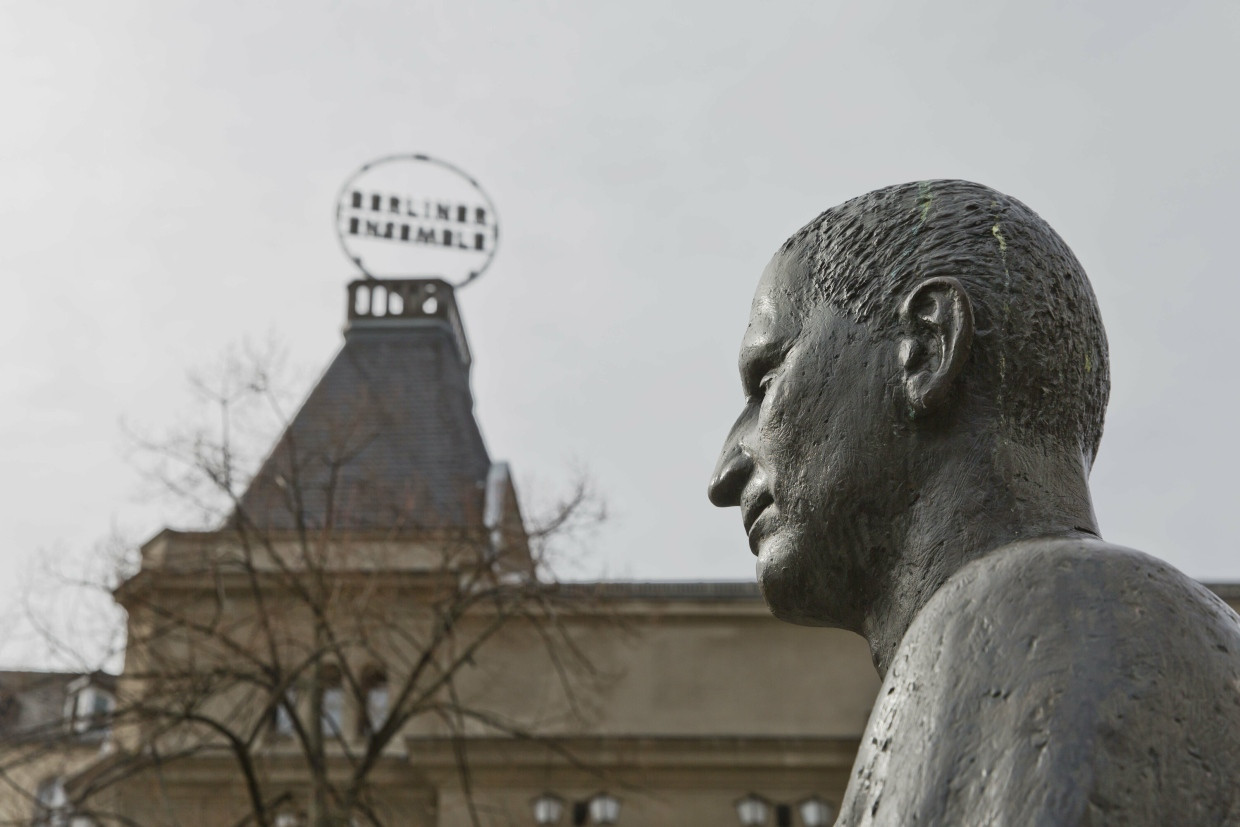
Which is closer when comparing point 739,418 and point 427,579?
point 739,418

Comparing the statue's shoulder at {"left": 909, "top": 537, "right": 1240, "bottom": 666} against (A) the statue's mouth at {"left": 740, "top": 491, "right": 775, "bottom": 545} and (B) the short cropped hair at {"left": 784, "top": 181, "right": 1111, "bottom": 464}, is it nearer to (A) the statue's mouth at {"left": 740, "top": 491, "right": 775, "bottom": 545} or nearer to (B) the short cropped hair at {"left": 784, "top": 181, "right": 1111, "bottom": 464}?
(B) the short cropped hair at {"left": 784, "top": 181, "right": 1111, "bottom": 464}

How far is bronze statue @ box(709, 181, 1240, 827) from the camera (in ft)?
6.87

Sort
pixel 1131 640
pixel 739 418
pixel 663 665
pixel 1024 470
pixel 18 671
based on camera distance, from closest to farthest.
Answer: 1. pixel 1131 640
2. pixel 1024 470
3. pixel 739 418
4. pixel 18 671
5. pixel 663 665

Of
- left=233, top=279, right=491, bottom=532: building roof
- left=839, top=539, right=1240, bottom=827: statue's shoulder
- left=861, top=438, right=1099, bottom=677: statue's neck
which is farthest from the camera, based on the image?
left=233, top=279, right=491, bottom=532: building roof

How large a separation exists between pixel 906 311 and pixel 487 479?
3102 centimetres

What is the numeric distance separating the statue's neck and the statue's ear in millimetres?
87

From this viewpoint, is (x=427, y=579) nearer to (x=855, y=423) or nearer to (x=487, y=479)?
(x=487, y=479)

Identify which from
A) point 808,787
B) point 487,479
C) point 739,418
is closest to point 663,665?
point 808,787

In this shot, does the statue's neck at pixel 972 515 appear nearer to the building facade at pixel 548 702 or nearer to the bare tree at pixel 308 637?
the bare tree at pixel 308 637

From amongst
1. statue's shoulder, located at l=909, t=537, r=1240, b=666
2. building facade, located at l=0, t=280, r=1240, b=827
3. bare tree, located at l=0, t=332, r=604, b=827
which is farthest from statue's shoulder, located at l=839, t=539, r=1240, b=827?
building facade, located at l=0, t=280, r=1240, b=827

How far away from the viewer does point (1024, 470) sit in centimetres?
261

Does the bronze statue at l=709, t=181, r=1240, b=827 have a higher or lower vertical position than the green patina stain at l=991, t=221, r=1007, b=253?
lower

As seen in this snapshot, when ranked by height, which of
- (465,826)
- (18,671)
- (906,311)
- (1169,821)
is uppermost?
(906,311)

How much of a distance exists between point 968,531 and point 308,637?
19295mm
